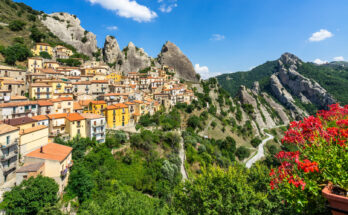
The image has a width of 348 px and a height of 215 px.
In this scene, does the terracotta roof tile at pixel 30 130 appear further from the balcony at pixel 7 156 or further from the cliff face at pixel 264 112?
the cliff face at pixel 264 112

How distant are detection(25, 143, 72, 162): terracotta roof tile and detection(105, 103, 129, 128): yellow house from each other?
13371 mm

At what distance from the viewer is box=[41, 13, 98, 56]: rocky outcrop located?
81.2 metres

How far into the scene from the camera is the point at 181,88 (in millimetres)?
69438

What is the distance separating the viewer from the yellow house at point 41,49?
5740cm

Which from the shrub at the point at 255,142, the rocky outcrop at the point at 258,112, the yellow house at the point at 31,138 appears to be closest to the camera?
the yellow house at the point at 31,138

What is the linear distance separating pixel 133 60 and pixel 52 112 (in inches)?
2513

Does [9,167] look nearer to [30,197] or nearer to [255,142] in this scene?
[30,197]

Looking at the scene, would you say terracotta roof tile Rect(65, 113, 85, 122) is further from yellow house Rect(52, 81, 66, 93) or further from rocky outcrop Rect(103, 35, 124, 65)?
rocky outcrop Rect(103, 35, 124, 65)

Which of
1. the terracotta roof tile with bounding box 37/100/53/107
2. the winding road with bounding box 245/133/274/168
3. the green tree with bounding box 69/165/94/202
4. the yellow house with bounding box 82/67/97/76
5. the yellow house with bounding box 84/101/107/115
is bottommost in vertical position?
the winding road with bounding box 245/133/274/168

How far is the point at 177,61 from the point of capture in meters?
101

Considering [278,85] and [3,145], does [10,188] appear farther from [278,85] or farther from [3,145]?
[278,85]

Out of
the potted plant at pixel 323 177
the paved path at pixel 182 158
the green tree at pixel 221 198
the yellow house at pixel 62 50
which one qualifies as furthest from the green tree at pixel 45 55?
the potted plant at pixel 323 177

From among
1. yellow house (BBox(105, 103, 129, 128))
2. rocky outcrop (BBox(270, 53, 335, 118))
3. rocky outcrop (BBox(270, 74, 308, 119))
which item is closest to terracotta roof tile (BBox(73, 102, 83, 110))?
yellow house (BBox(105, 103, 129, 128))

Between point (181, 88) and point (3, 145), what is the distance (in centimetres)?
5743
